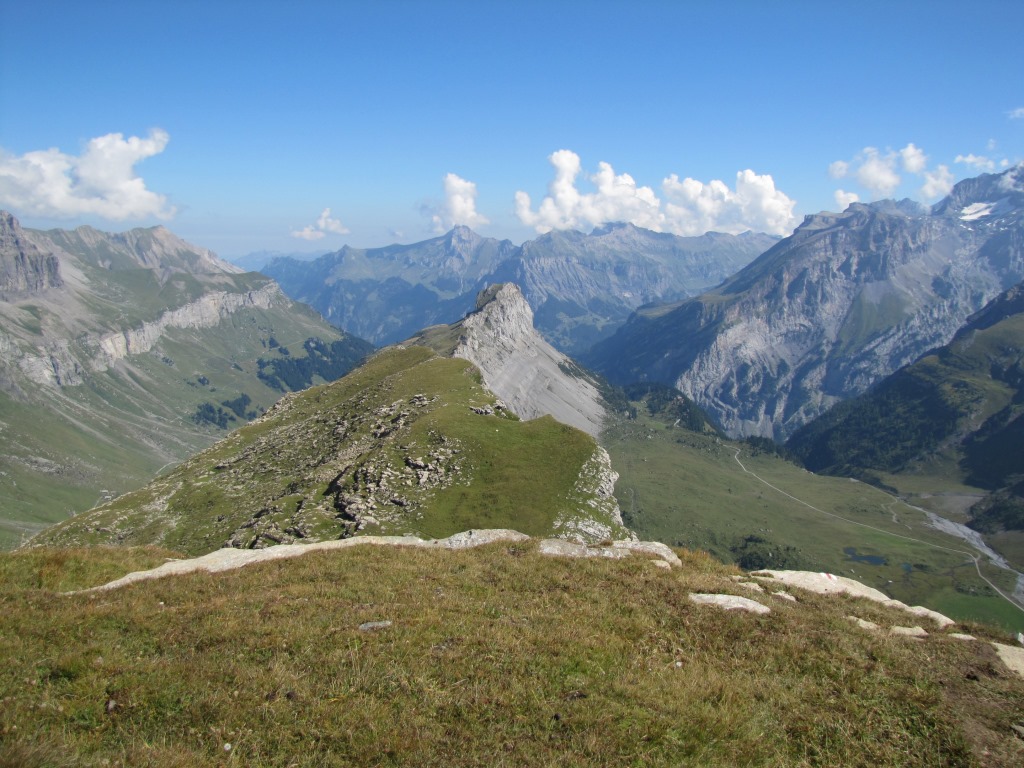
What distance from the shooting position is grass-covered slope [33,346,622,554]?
262ft

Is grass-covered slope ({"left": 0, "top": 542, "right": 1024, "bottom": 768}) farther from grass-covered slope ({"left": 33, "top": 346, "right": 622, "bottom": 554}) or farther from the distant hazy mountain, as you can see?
grass-covered slope ({"left": 33, "top": 346, "right": 622, "bottom": 554})

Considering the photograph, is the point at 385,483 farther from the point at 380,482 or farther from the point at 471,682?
the point at 471,682

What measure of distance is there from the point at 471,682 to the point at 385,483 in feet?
238

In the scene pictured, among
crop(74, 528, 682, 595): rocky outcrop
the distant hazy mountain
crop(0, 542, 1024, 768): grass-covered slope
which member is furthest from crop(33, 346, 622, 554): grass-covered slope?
crop(0, 542, 1024, 768): grass-covered slope

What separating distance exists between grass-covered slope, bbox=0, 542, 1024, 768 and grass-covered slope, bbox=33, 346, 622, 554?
191 ft

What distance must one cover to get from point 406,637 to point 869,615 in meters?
16.6

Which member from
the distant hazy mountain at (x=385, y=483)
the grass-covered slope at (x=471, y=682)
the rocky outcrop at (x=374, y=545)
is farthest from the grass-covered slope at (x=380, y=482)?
the grass-covered slope at (x=471, y=682)

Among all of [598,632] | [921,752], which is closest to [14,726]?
[598,632]

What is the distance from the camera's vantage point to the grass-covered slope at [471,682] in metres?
11.5

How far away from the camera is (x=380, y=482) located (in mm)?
83938

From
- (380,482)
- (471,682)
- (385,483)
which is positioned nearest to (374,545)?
(471,682)

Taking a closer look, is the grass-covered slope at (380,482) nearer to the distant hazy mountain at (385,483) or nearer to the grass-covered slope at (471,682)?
the distant hazy mountain at (385,483)

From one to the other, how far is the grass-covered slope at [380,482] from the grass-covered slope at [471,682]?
5818 cm

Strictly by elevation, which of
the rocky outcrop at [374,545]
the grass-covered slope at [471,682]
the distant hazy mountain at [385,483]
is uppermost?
the grass-covered slope at [471,682]
